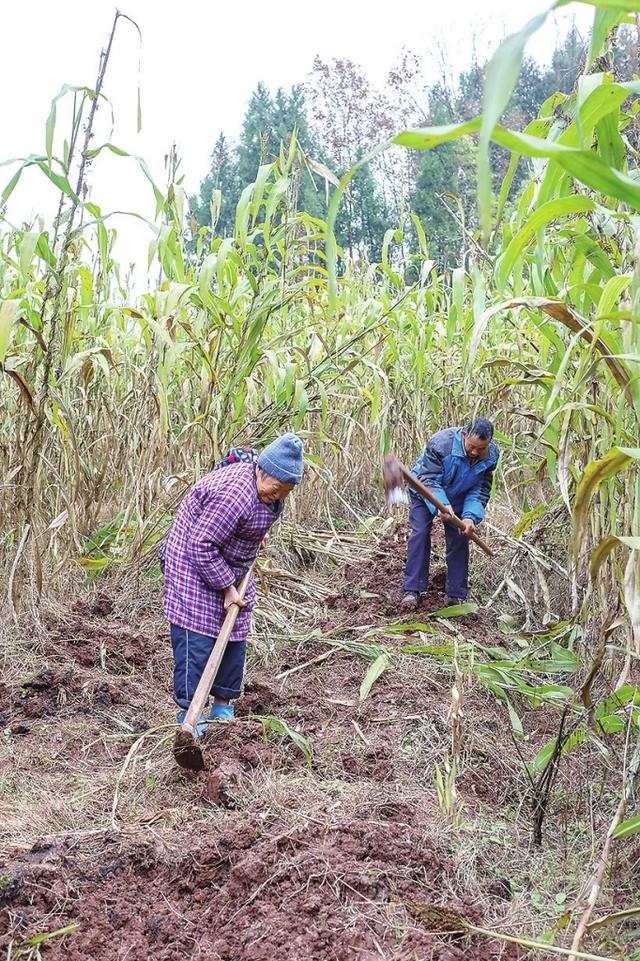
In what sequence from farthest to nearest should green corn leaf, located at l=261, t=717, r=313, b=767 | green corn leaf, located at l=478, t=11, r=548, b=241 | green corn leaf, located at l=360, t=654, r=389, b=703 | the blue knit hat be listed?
green corn leaf, located at l=360, t=654, r=389, b=703 → the blue knit hat → green corn leaf, located at l=261, t=717, r=313, b=767 → green corn leaf, located at l=478, t=11, r=548, b=241

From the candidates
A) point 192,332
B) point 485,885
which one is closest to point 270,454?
point 192,332

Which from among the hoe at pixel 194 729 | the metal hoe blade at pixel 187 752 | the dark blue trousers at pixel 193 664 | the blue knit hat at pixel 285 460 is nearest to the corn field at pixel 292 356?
the blue knit hat at pixel 285 460

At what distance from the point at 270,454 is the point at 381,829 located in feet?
3.88

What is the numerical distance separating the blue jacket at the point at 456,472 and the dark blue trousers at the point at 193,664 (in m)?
1.43

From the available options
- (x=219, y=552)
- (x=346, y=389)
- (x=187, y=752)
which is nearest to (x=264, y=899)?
(x=187, y=752)

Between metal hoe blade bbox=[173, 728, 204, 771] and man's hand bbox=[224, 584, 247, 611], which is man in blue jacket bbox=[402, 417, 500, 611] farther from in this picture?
metal hoe blade bbox=[173, 728, 204, 771]

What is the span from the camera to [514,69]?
2.27 ft

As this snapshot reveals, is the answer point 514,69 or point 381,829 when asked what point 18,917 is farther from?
point 514,69

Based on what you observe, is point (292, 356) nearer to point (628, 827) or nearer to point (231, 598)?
point (231, 598)

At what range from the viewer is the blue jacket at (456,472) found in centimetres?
385

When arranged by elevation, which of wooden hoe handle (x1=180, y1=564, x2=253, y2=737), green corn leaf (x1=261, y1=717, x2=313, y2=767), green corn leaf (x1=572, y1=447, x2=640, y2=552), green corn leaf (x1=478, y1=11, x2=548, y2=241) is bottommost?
green corn leaf (x1=261, y1=717, x2=313, y2=767)

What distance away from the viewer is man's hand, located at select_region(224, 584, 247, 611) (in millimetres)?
2683

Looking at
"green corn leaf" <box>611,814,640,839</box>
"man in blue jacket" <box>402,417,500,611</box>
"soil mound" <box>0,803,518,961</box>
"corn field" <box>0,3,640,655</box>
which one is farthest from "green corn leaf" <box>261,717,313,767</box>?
"man in blue jacket" <box>402,417,500,611</box>

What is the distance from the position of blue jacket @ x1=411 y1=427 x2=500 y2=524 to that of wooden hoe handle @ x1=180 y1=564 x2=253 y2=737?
1412mm
